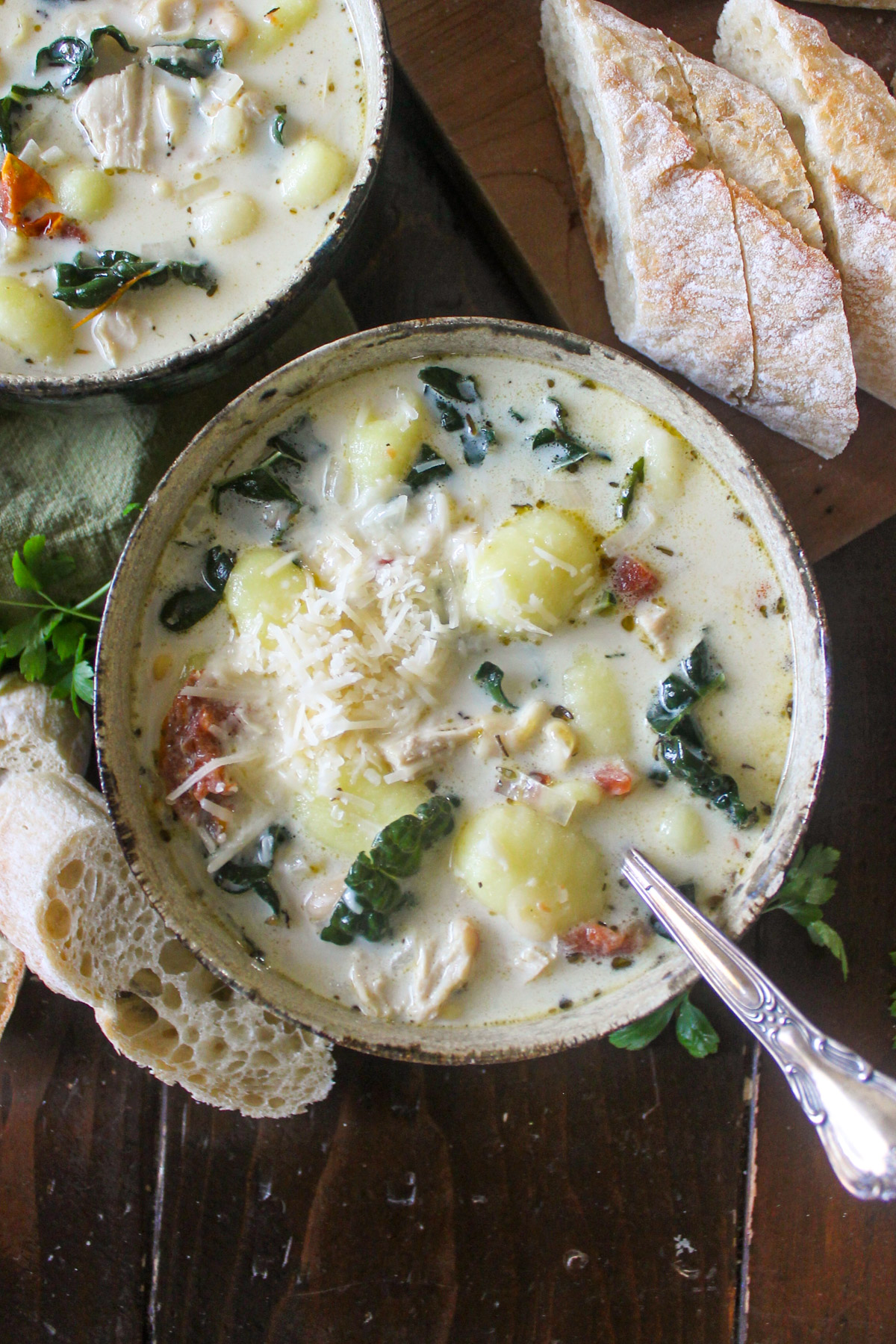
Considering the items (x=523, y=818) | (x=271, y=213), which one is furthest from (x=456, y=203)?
(x=523, y=818)

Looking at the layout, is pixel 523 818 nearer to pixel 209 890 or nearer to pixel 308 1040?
pixel 209 890

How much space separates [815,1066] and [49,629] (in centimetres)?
165

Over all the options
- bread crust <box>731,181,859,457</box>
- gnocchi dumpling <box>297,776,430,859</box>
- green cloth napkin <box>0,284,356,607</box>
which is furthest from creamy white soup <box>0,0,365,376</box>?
gnocchi dumpling <box>297,776,430,859</box>

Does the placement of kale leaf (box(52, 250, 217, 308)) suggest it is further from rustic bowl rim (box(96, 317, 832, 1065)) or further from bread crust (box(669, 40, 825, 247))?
bread crust (box(669, 40, 825, 247))

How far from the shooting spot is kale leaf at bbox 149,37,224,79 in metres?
2.00

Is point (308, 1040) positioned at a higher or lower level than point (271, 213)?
lower

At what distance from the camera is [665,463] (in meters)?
1.89

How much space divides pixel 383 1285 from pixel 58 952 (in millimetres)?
1096

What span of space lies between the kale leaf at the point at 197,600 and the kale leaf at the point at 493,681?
1.68 ft

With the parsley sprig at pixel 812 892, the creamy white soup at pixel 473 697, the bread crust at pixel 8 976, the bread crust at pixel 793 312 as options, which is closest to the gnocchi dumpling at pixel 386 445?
the creamy white soup at pixel 473 697

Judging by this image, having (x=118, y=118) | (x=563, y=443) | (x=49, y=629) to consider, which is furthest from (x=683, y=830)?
(x=118, y=118)

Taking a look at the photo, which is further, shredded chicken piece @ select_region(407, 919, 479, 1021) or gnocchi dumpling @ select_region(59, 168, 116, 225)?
gnocchi dumpling @ select_region(59, 168, 116, 225)

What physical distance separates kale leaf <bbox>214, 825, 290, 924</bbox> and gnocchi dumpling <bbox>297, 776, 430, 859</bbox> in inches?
3.0

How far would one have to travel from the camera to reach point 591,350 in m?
1.85
